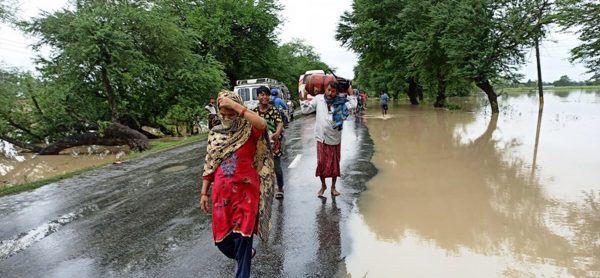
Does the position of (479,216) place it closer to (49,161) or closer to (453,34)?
(49,161)

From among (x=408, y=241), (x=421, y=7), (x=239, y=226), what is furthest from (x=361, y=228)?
(x=421, y=7)

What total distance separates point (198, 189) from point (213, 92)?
1579 cm

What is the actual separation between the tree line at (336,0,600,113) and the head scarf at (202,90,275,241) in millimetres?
9724

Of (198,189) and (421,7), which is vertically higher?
(421,7)

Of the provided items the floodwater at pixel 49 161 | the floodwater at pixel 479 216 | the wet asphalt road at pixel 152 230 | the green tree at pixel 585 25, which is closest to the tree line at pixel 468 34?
the green tree at pixel 585 25

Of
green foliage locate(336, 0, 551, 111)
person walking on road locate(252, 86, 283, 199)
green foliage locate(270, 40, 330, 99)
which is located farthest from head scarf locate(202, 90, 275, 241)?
green foliage locate(270, 40, 330, 99)

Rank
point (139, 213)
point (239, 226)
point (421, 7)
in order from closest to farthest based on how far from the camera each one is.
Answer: point (239, 226), point (139, 213), point (421, 7)

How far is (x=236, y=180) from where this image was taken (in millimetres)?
3250

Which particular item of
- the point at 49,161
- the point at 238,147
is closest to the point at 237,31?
the point at 49,161

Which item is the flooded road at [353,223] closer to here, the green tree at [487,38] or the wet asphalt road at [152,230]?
the wet asphalt road at [152,230]

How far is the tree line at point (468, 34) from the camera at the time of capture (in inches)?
423

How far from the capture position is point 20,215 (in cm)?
641

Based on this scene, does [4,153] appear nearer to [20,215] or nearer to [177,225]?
[20,215]

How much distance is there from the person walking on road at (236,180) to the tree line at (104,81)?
45.4 ft
